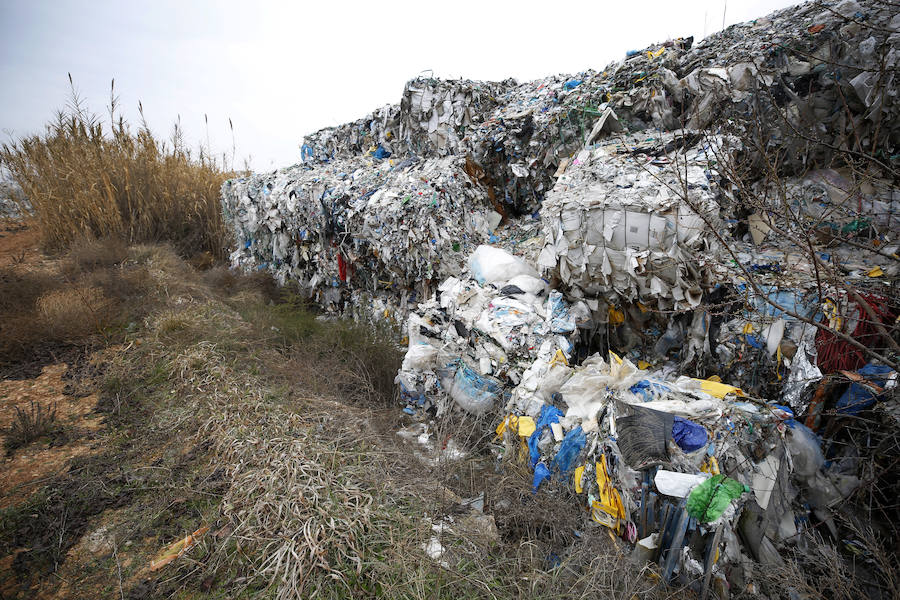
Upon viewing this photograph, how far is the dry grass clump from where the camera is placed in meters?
4.87

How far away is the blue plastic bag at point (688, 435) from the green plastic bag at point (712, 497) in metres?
0.17

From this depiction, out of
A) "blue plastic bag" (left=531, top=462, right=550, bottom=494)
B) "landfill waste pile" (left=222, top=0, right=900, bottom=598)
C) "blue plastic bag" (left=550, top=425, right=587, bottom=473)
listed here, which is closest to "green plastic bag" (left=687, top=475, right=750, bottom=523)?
"landfill waste pile" (left=222, top=0, right=900, bottom=598)

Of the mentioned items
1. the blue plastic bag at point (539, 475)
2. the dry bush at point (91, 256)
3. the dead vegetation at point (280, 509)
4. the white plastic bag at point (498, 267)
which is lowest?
the blue plastic bag at point (539, 475)

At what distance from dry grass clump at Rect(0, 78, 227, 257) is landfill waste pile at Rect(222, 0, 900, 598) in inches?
118

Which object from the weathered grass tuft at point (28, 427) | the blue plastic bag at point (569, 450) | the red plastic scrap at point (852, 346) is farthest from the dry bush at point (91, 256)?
the red plastic scrap at point (852, 346)

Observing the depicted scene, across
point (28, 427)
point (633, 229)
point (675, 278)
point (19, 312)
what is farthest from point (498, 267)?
point (19, 312)

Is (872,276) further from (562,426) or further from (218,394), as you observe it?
(218,394)

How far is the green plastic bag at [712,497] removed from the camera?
1417 mm

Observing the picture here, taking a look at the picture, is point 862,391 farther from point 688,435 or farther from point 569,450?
point 569,450

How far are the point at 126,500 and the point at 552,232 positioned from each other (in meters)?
2.83

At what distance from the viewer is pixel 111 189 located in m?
5.16

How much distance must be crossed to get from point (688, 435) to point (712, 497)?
0.27 m

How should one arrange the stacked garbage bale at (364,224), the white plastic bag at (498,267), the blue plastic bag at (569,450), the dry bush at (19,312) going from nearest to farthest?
the blue plastic bag at (569,450) → the dry bush at (19,312) → the white plastic bag at (498,267) → the stacked garbage bale at (364,224)

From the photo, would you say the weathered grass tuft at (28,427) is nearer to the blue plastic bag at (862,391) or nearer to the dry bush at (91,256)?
the dry bush at (91,256)
